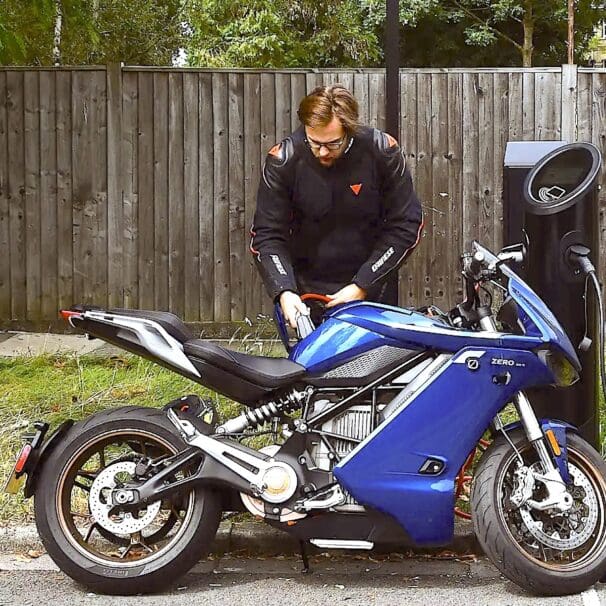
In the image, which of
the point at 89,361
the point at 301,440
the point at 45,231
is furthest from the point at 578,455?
the point at 45,231

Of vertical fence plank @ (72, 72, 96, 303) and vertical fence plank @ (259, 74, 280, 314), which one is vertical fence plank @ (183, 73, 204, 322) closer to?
vertical fence plank @ (259, 74, 280, 314)

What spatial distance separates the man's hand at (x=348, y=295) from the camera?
4.80 meters

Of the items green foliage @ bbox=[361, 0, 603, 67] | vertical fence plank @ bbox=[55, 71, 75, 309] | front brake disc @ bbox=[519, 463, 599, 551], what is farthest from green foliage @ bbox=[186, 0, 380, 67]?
front brake disc @ bbox=[519, 463, 599, 551]

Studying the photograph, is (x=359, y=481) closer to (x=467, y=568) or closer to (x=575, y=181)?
(x=467, y=568)

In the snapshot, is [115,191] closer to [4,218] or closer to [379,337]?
[4,218]

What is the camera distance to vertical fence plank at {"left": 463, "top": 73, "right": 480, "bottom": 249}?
30.6ft

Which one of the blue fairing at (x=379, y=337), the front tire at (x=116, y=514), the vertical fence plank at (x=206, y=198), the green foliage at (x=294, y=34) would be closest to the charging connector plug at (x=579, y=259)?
the blue fairing at (x=379, y=337)

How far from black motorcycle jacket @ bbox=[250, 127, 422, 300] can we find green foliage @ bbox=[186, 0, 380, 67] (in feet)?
96.7

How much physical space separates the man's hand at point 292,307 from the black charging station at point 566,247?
39.1 inches

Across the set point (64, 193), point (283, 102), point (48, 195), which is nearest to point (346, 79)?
point (283, 102)

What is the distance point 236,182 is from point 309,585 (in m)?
5.32

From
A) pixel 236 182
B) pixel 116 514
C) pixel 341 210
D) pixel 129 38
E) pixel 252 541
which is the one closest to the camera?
pixel 116 514

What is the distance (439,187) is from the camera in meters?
9.37

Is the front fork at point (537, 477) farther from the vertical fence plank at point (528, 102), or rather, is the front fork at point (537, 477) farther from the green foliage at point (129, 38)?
the green foliage at point (129, 38)
